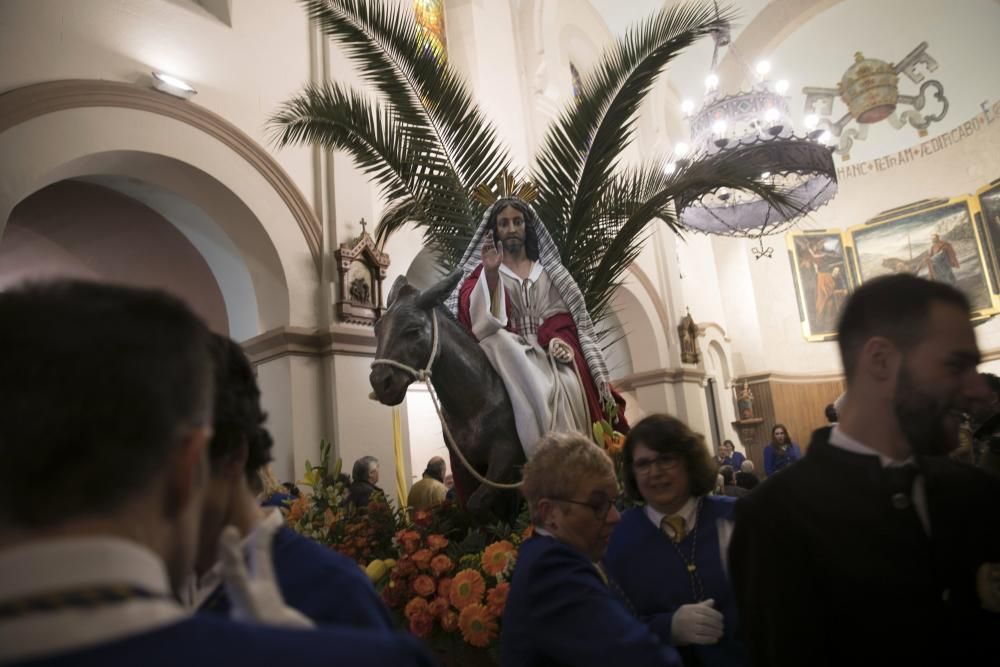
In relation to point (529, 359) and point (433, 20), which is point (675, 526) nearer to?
point (529, 359)

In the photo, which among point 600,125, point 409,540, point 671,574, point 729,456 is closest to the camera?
point 671,574

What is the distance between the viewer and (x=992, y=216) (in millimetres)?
17844

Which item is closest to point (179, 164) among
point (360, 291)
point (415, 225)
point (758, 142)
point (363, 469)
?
point (360, 291)

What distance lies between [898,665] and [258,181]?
730 centimetres

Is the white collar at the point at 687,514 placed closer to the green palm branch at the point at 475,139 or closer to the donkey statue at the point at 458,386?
the donkey statue at the point at 458,386

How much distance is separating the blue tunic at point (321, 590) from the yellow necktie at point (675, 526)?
1342 millimetres

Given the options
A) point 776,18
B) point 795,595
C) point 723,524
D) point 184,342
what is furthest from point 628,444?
point 776,18

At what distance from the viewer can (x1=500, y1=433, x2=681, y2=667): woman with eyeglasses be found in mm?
1737

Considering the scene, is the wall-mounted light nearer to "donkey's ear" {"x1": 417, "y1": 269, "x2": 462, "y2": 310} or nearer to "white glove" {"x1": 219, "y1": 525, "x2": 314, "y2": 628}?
"donkey's ear" {"x1": 417, "y1": 269, "x2": 462, "y2": 310}

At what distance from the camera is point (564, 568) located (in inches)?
73.4

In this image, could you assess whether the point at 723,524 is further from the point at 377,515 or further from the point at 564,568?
the point at 377,515

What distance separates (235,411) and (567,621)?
3.24 ft

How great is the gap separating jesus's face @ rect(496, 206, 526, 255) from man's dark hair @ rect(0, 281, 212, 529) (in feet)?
12.7

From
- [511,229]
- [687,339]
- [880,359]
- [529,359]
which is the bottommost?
[880,359]
